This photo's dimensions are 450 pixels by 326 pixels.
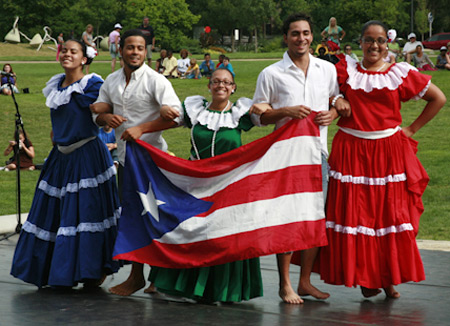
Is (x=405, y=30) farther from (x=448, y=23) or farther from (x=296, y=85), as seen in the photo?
(x=296, y=85)

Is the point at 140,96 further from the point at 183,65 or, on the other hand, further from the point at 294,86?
the point at 183,65

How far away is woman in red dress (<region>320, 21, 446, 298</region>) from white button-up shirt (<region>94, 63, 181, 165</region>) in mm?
1160

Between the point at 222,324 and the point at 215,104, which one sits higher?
the point at 215,104

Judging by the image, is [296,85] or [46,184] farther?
[46,184]

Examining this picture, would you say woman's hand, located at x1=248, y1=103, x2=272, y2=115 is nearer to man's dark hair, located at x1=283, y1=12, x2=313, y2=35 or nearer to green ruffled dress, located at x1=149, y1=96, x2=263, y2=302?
green ruffled dress, located at x1=149, y1=96, x2=263, y2=302

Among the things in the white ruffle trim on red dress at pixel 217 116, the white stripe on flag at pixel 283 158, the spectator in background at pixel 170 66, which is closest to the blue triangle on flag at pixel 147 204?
the white stripe on flag at pixel 283 158

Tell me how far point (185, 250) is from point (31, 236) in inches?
47.9

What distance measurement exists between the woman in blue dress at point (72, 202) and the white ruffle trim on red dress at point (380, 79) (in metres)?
1.78

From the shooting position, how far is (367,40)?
5164 millimetres

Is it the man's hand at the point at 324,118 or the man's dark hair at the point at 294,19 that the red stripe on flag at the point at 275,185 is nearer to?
the man's hand at the point at 324,118

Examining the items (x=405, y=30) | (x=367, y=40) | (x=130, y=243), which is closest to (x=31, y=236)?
(x=130, y=243)

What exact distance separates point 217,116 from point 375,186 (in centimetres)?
111

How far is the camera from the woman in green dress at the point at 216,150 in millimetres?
5059

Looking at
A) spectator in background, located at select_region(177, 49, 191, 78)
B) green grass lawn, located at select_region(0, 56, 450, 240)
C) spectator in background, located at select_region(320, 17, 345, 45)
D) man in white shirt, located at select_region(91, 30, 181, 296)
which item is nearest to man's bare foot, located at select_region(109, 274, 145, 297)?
man in white shirt, located at select_region(91, 30, 181, 296)
